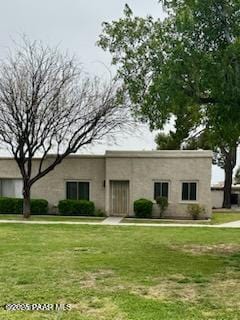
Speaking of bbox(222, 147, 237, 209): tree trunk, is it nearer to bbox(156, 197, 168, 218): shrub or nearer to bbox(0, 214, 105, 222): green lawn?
bbox(156, 197, 168, 218): shrub

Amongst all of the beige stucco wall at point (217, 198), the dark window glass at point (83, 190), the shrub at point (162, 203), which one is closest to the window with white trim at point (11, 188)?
the dark window glass at point (83, 190)

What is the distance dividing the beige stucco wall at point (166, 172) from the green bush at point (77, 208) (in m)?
1.09

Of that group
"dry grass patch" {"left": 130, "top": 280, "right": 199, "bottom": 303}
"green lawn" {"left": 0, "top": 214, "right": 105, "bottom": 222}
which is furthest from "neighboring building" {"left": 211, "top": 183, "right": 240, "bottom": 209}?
"dry grass patch" {"left": 130, "top": 280, "right": 199, "bottom": 303}

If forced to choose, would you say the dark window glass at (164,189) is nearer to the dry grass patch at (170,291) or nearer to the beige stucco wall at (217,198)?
the beige stucco wall at (217,198)

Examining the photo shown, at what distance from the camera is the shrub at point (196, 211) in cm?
2667

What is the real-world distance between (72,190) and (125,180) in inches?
127

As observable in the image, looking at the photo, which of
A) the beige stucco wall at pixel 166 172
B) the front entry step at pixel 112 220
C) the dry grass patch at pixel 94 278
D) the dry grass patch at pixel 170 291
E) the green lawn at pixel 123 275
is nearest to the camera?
the green lawn at pixel 123 275

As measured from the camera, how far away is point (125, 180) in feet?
92.5

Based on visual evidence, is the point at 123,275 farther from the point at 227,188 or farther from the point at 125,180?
the point at 227,188

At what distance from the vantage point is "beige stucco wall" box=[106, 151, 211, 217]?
90.0 feet

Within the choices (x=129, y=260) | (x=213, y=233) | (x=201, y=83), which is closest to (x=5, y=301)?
(x=129, y=260)

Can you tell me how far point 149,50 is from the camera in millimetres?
12289

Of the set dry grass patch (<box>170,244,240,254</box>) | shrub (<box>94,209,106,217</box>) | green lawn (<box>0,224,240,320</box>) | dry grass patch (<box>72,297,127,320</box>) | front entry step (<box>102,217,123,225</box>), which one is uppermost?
dry grass patch (<box>72,297,127,320</box>)

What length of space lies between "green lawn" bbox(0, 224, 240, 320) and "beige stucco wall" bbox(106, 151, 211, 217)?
1016 centimetres
